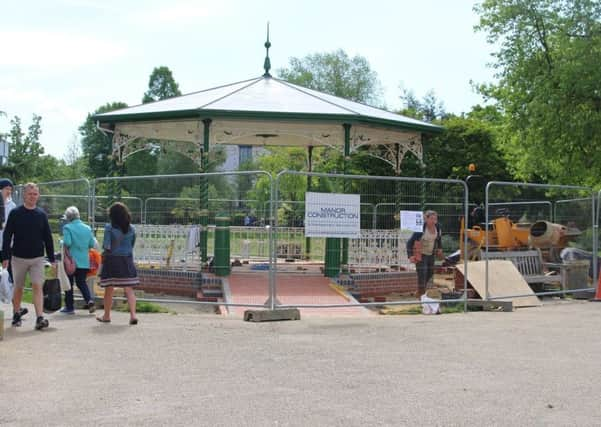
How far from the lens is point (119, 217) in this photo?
9.92m

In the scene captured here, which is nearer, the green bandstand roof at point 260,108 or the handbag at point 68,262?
the handbag at point 68,262

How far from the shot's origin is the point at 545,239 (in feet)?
48.0

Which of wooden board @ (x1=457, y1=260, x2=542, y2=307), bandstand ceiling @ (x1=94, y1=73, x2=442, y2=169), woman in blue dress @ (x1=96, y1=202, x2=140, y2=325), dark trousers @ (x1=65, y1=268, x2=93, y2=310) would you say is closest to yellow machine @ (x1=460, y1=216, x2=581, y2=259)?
wooden board @ (x1=457, y1=260, x2=542, y2=307)

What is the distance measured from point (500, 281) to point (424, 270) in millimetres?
1643

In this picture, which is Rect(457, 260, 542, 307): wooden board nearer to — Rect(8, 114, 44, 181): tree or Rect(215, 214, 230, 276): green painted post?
Rect(215, 214, 230, 276): green painted post

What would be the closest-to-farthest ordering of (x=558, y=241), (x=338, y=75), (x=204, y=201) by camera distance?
(x=204, y=201) < (x=558, y=241) < (x=338, y=75)

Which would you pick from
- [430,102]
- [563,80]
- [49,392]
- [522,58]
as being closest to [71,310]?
[49,392]

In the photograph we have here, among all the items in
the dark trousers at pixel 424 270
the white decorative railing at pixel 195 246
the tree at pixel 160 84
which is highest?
the tree at pixel 160 84

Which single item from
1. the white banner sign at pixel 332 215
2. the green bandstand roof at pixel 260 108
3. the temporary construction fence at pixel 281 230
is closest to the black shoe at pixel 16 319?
the temporary construction fence at pixel 281 230

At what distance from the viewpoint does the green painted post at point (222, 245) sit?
12938 millimetres

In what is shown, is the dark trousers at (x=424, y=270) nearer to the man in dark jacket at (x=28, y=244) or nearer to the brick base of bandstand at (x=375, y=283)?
the brick base of bandstand at (x=375, y=283)

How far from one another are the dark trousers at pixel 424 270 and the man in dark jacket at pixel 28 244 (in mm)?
6037

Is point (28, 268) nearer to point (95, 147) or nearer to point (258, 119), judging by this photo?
point (258, 119)

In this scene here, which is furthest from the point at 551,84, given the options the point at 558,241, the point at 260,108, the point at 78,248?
the point at 78,248
